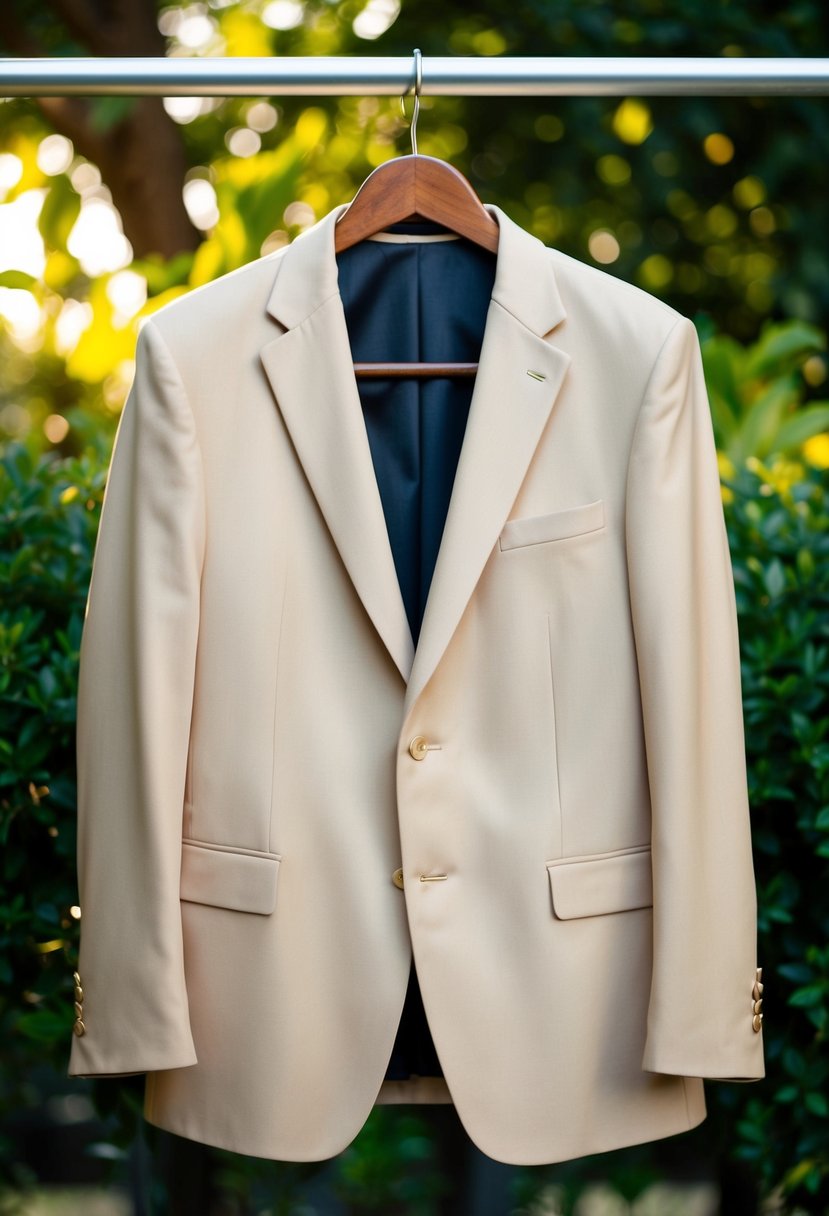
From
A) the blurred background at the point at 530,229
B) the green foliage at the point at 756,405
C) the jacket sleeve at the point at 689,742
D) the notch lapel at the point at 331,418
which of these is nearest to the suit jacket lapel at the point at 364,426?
the notch lapel at the point at 331,418

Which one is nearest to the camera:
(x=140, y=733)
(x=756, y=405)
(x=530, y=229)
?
(x=140, y=733)

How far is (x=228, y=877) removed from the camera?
1.37 m

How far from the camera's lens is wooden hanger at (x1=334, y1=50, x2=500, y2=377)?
147 centimetres

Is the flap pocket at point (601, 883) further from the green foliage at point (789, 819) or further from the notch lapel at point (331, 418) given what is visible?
the green foliage at point (789, 819)

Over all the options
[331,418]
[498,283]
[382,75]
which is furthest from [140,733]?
[382,75]

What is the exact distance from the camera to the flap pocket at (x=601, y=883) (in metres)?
1.37

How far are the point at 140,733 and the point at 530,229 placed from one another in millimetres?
3649

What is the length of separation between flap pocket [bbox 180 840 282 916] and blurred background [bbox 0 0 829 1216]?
1.81 ft

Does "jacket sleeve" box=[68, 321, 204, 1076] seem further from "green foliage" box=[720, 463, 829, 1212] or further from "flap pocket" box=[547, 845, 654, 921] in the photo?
"green foliage" box=[720, 463, 829, 1212]

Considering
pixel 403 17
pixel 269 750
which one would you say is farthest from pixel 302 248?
pixel 403 17

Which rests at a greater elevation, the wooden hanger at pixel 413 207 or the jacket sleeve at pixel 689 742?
the wooden hanger at pixel 413 207

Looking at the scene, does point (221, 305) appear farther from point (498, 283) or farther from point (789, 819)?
point (789, 819)

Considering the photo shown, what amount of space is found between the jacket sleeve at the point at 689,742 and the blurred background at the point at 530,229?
495 mm

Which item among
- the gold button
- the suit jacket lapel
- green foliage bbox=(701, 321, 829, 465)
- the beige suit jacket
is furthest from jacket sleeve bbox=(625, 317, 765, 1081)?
green foliage bbox=(701, 321, 829, 465)
